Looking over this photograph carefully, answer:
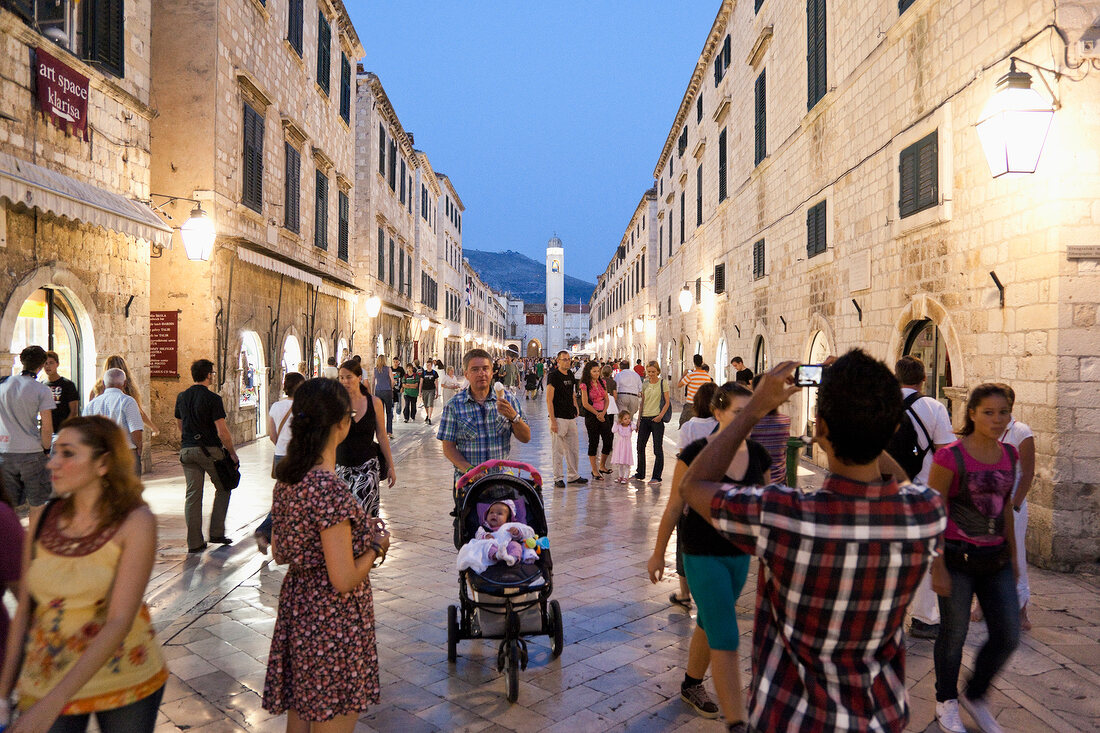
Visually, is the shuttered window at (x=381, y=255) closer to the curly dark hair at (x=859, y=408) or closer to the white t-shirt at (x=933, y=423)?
the white t-shirt at (x=933, y=423)

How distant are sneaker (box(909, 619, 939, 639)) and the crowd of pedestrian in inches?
0.5

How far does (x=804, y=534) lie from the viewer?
1858 millimetres

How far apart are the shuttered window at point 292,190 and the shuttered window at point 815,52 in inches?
415

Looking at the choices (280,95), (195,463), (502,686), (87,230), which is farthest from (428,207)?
(502,686)

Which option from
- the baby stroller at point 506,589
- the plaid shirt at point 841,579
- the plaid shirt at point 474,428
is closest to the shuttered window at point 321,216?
the plaid shirt at point 474,428

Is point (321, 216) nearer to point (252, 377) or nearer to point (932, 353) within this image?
point (252, 377)

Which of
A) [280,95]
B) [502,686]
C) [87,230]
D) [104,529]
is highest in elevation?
[280,95]

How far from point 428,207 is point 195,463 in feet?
113

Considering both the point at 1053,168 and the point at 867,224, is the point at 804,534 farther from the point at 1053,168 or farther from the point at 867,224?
the point at 867,224

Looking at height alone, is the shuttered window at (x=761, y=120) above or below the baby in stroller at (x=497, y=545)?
above

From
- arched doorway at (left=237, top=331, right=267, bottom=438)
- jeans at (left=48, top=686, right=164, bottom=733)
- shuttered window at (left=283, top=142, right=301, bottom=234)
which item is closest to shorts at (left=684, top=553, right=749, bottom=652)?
jeans at (left=48, top=686, right=164, bottom=733)

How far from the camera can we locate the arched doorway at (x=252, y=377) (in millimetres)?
13977

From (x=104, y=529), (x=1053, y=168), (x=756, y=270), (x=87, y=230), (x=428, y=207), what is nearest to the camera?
(x=104, y=529)

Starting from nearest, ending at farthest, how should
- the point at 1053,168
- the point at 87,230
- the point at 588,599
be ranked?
the point at 588,599 < the point at 1053,168 < the point at 87,230
